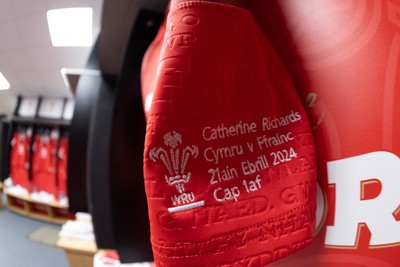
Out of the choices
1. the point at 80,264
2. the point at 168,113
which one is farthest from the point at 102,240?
the point at 168,113

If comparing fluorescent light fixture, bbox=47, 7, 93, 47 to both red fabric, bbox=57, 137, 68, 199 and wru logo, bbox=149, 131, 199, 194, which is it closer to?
wru logo, bbox=149, 131, 199, 194

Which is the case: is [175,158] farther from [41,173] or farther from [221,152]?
[41,173]

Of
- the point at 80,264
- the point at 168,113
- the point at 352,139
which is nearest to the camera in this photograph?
the point at 168,113

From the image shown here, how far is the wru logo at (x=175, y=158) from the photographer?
0.23 meters

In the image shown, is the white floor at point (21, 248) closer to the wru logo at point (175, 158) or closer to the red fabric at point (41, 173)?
the red fabric at point (41, 173)

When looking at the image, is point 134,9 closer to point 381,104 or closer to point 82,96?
point 82,96

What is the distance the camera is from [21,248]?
283 mm

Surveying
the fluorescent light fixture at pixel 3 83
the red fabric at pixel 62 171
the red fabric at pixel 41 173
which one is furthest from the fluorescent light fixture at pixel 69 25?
the red fabric at pixel 62 171

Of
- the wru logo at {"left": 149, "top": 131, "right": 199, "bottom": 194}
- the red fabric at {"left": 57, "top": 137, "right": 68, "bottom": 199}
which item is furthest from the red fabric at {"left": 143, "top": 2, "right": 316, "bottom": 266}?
the red fabric at {"left": 57, "top": 137, "right": 68, "bottom": 199}

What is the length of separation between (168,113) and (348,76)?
0.29 m

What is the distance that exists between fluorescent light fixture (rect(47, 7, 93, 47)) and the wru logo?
0.23 metres

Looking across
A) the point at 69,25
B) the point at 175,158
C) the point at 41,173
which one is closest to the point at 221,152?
the point at 175,158

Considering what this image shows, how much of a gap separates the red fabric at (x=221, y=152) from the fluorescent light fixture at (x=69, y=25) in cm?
15

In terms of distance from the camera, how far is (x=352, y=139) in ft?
1.08
